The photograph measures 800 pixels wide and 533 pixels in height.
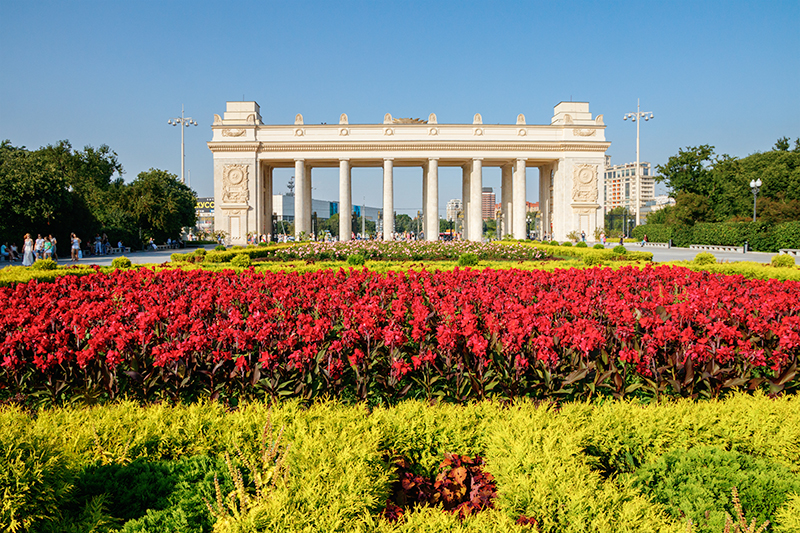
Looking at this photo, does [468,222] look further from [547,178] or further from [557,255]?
[557,255]

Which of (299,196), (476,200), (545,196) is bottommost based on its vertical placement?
(476,200)

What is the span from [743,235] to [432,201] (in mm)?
24463

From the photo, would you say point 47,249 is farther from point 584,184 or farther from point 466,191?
point 584,184

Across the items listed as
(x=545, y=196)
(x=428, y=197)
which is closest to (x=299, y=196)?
(x=428, y=197)

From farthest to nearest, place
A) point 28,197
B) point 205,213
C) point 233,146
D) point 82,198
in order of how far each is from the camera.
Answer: point 205,213, point 233,146, point 82,198, point 28,197

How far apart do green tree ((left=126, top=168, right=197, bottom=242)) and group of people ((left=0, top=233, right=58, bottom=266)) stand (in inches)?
554

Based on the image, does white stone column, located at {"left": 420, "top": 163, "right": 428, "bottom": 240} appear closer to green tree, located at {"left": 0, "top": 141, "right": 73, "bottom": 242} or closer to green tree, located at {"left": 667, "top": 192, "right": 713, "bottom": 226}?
green tree, located at {"left": 667, "top": 192, "right": 713, "bottom": 226}

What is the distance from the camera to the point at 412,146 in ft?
151

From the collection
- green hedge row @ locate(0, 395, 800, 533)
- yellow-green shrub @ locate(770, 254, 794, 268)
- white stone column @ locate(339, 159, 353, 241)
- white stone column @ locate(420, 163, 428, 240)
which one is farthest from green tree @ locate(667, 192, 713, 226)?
green hedge row @ locate(0, 395, 800, 533)

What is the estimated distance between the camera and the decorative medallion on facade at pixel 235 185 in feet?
149

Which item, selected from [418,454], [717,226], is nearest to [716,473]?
[418,454]

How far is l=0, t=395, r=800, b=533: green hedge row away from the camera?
2461 millimetres

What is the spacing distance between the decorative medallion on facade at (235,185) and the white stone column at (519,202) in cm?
2477

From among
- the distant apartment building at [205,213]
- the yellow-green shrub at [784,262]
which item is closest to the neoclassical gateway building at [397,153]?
the yellow-green shrub at [784,262]
